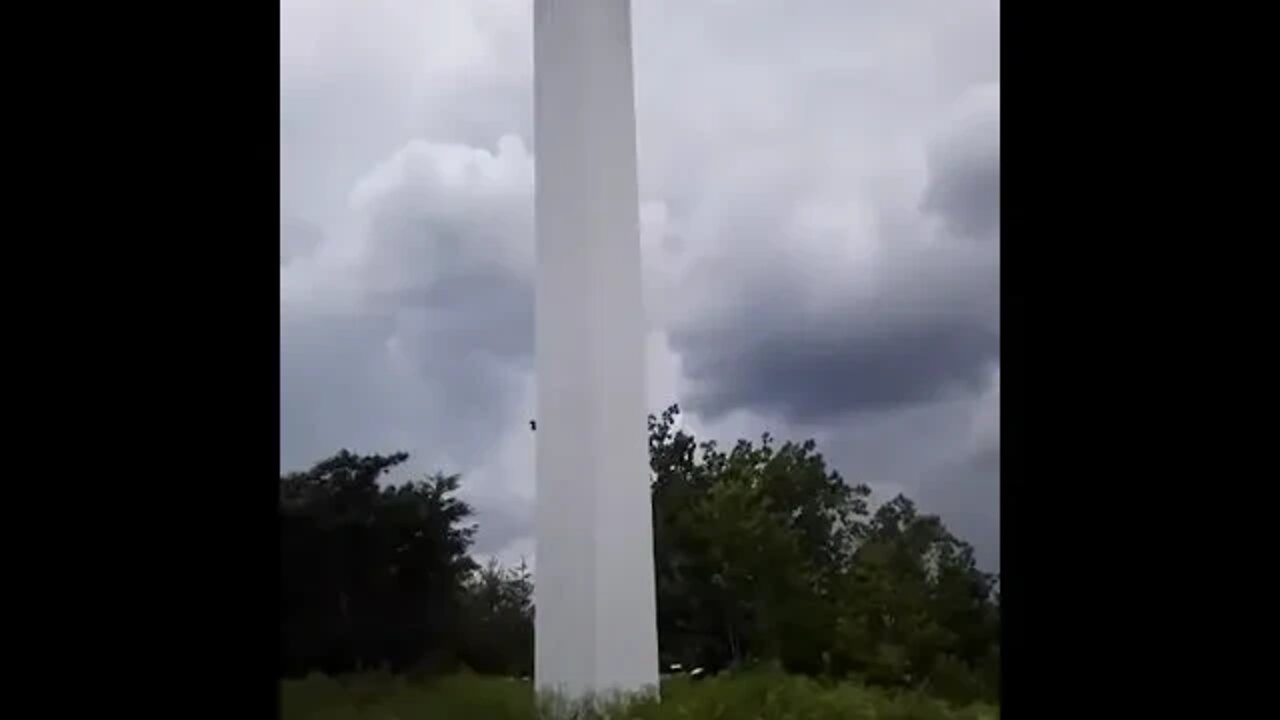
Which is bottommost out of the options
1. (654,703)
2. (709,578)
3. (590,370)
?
(654,703)

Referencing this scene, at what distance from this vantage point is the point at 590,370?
459 centimetres

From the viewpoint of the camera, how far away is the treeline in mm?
5062

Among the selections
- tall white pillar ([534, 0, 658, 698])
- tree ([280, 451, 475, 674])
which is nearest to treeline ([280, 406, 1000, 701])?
tree ([280, 451, 475, 674])

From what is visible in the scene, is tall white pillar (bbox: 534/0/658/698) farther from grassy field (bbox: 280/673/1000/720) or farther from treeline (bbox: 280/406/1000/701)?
treeline (bbox: 280/406/1000/701)

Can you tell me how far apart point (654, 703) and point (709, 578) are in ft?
3.56

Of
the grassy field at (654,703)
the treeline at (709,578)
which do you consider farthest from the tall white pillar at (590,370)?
the treeline at (709,578)

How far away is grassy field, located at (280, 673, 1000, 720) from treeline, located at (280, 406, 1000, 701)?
0.08m

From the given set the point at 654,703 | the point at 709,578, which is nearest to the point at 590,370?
the point at 654,703

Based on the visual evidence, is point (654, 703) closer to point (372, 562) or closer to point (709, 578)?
point (709, 578)

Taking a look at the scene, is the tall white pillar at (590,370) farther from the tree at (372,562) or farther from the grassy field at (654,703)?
the tree at (372,562)

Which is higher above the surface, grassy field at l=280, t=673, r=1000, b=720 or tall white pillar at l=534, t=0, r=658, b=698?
tall white pillar at l=534, t=0, r=658, b=698
